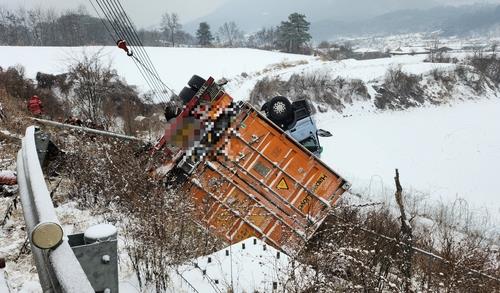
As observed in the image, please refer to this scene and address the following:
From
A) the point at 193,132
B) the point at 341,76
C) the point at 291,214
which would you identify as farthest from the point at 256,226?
the point at 341,76

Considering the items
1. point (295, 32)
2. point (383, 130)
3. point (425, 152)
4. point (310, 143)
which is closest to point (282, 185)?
point (310, 143)

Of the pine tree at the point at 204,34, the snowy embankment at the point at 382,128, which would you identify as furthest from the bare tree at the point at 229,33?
the snowy embankment at the point at 382,128

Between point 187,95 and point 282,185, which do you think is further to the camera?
point 187,95

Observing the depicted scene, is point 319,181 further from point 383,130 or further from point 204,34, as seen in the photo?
point 204,34

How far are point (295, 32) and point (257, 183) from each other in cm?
6192

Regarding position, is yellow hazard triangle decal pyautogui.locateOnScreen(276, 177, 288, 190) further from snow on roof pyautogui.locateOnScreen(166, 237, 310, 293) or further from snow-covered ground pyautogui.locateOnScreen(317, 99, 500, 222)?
snow-covered ground pyautogui.locateOnScreen(317, 99, 500, 222)

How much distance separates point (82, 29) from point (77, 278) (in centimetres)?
8646

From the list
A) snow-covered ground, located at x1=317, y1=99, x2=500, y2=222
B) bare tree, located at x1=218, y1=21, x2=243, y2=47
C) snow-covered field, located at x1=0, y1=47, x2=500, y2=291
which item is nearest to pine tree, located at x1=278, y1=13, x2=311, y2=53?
snow-covered field, located at x1=0, y1=47, x2=500, y2=291

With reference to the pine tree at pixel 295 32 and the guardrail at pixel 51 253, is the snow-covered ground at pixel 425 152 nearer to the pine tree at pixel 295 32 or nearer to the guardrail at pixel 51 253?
the guardrail at pixel 51 253

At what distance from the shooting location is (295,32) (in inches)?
2569

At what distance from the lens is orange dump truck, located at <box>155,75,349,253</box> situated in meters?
6.49

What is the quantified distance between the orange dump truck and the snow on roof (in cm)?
220

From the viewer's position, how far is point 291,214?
264 inches

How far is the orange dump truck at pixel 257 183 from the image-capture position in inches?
256
